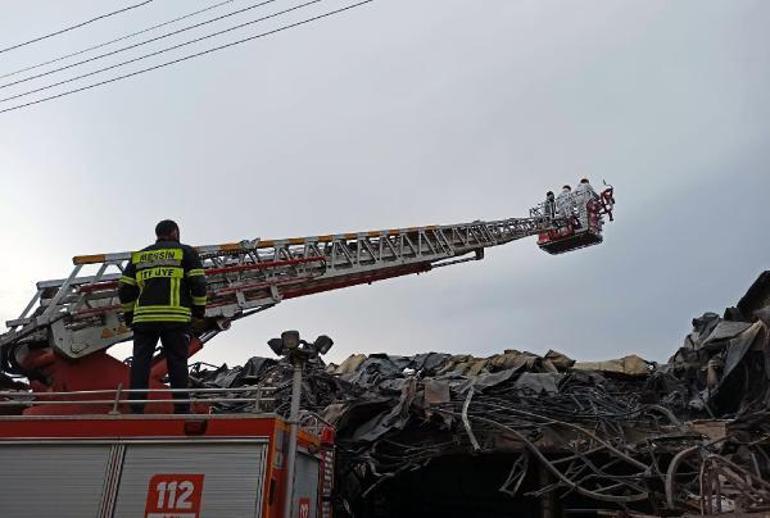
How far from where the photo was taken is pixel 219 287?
26.2ft

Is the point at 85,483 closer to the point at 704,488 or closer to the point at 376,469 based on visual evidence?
the point at 376,469

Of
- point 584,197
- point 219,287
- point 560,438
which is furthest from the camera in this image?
point 584,197

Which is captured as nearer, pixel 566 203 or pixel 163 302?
pixel 163 302

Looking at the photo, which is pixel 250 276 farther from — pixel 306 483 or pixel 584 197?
pixel 584 197

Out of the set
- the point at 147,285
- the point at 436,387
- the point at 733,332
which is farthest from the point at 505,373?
the point at 147,285

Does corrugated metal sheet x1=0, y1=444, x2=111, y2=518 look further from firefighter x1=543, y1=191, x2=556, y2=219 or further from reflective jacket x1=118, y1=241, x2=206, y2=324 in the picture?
firefighter x1=543, y1=191, x2=556, y2=219

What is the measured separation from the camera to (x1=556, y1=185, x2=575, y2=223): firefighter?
17.0m

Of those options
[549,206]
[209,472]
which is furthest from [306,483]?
[549,206]

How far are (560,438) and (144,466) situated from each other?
4318 mm

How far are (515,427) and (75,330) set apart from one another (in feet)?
15.1

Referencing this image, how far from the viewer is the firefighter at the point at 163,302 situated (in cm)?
536

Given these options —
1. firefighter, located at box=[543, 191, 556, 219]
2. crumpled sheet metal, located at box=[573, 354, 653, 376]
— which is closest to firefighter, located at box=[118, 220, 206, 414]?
crumpled sheet metal, located at box=[573, 354, 653, 376]

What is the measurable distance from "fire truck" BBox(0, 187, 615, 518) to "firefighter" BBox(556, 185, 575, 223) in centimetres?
1040

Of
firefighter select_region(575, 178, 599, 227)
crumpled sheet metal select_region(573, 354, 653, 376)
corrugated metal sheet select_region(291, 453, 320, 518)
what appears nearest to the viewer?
corrugated metal sheet select_region(291, 453, 320, 518)
